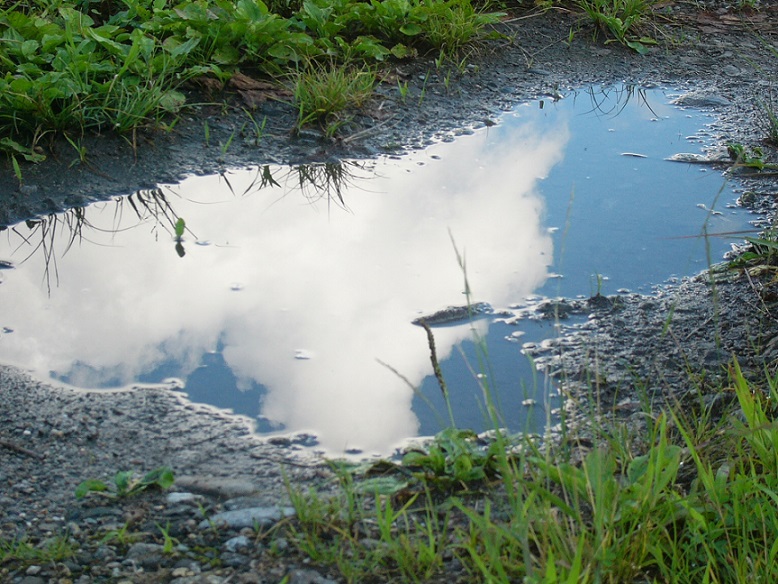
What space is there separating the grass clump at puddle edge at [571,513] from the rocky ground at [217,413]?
8 cm

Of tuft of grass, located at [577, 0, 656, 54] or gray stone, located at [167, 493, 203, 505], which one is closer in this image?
gray stone, located at [167, 493, 203, 505]

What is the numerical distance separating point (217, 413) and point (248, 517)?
1.40 feet

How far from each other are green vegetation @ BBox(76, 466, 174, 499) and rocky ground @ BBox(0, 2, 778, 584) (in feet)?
0.08

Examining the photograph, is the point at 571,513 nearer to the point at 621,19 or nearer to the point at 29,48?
the point at 29,48

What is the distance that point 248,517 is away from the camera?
1708 millimetres

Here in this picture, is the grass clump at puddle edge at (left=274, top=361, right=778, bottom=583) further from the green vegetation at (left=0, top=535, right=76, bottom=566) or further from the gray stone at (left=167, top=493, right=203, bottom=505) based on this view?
the green vegetation at (left=0, top=535, right=76, bottom=566)

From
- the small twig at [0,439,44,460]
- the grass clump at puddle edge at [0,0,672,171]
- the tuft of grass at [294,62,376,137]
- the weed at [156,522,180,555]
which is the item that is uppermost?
the grass clump at puddle edge at [0,0,672,171]

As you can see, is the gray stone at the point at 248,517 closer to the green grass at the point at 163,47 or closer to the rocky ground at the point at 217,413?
the rocky ground at the point at 217,413

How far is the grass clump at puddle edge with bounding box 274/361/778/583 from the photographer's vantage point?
1452mm

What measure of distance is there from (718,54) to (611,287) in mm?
2604

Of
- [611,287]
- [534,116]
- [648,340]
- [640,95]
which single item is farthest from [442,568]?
[640,95]

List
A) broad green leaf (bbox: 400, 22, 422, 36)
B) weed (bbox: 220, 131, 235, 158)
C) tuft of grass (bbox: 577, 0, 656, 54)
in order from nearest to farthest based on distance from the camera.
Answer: weed (bbox: 220, 131, 235, 158)
broad green leaf (bbox: 400, 22, 422, 36)
tuft of grass (bbox: 577, 0, 656, 54)

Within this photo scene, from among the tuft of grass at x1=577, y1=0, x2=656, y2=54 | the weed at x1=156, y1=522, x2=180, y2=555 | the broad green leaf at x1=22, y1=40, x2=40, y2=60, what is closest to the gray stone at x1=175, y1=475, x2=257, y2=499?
the weed at x1=156, y1=522, x2=180, y2=555

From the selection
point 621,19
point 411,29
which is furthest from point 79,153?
point 621,19
